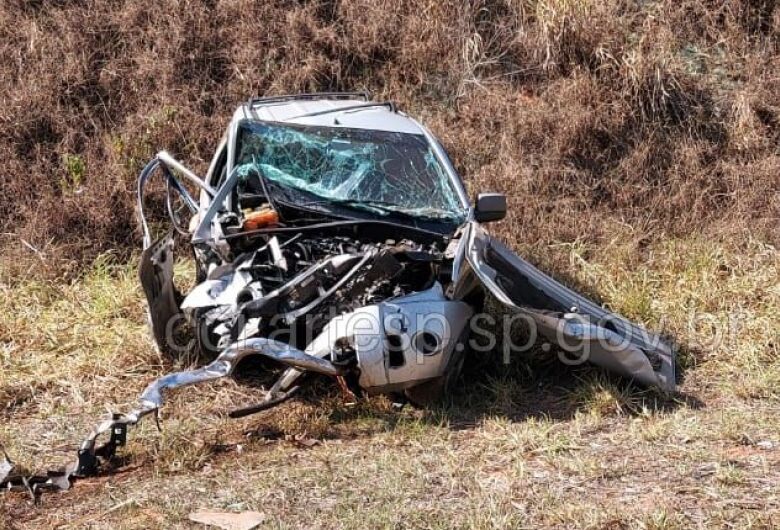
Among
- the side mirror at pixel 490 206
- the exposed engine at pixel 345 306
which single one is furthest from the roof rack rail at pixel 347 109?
the side mirror at pixel 490 206

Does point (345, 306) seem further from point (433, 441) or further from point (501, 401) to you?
point (501, 401)

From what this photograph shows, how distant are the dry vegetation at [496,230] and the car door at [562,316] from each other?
205 mm

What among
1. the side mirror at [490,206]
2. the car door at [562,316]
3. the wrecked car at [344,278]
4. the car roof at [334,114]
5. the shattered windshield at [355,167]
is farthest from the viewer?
the car roof at [334,114]

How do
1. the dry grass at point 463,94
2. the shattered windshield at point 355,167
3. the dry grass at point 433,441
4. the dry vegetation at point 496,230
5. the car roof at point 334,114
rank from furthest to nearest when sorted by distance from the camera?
the dry grass at point 463,94 → the car roof at point 334,114 → the shattered windshield at point 355,167 → the dry vegetation at point 496,230 → the dry grass at point 433,441

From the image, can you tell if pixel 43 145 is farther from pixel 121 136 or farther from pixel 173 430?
pixel 173 430

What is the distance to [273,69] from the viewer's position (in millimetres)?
10625

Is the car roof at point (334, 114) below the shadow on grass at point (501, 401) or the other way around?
the other way around

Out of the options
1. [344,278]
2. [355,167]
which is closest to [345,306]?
[344,278]

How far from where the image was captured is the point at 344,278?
538 centimetres

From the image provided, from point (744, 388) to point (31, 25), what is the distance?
8474 mm

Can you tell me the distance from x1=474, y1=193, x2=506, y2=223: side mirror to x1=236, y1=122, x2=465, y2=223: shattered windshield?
18cm

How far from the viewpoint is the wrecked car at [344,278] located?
5.24 meters

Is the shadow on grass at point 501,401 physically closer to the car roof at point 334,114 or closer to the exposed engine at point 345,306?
the exposed engine at point 345,306

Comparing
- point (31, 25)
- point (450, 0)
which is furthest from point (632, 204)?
point (31, 25)
